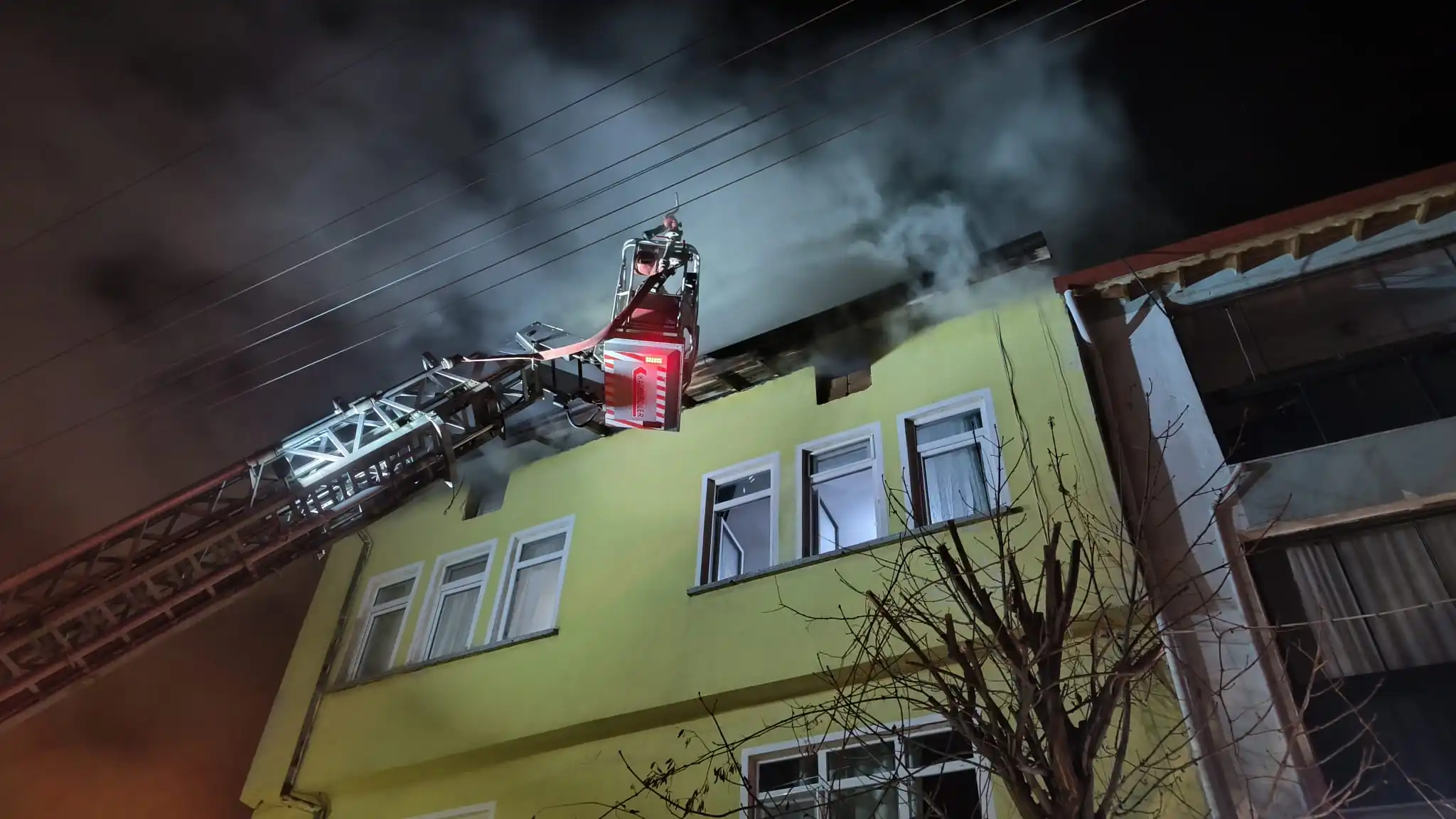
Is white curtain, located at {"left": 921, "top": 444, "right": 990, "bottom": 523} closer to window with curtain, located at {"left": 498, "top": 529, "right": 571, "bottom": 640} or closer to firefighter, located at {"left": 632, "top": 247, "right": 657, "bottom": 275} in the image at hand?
firefighter, located at {"left": 632, "top": 247, "right": 657, "bottom": 275}

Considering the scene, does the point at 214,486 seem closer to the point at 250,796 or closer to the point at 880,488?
the point at 250,796

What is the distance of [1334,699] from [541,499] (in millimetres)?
8437

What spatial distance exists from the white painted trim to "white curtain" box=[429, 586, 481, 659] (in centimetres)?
178

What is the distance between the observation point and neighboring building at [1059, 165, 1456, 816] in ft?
18.8

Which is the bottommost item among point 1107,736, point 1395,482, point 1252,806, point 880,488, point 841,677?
point 1252,806

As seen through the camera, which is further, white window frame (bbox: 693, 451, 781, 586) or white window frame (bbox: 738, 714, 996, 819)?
white window frame (bbox: 693, 451, 781, 586)

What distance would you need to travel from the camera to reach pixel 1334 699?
5.95 meters

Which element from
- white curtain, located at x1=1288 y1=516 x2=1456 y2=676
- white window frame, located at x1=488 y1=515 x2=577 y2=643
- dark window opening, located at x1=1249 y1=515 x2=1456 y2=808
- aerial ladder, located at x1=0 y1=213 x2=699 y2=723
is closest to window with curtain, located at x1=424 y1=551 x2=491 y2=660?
white window frame, located at x1=488 y1=515 x2=577 y2=643

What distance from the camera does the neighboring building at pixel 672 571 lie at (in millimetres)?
7961

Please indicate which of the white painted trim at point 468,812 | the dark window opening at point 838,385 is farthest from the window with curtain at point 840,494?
the white painted trim at point 468,812

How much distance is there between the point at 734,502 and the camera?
30.9 feet

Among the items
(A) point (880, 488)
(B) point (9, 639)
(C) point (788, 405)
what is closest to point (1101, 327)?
(A) point (880, 488)

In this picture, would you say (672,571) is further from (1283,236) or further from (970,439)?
(1283,236)

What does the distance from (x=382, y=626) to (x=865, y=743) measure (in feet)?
25.4
